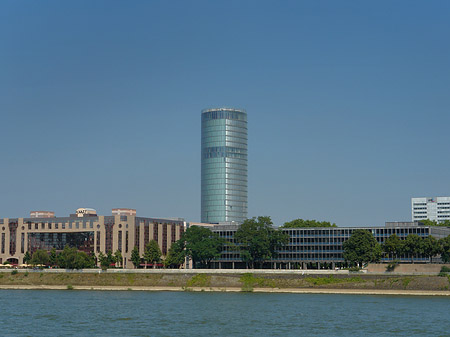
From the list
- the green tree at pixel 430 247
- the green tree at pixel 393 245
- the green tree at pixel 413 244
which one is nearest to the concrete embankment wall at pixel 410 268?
the green tree at pixel 393 245

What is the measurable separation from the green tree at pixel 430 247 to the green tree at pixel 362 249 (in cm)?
1112

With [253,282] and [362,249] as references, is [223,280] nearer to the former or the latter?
[253,282]

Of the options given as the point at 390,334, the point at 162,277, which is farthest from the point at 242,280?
the point at 390,334

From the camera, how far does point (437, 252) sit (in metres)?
184

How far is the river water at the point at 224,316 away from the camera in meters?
85.3

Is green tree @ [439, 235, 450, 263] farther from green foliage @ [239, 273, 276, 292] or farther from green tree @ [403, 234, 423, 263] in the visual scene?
green foliage @ [239, 273, 276, 292]

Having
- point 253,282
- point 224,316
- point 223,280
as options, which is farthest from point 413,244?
point 224,316

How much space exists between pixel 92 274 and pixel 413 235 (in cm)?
8187

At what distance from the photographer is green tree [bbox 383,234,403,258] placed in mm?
184750

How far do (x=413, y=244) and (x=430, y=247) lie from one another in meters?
4.14

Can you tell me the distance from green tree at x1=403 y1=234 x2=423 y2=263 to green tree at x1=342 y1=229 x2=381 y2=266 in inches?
264

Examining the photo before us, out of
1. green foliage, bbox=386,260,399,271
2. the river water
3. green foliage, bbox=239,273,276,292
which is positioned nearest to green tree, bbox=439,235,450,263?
green foliage, bbox=386,260,399,271

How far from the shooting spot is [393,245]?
185 meters

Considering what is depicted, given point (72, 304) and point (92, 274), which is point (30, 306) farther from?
point (92, 274)
